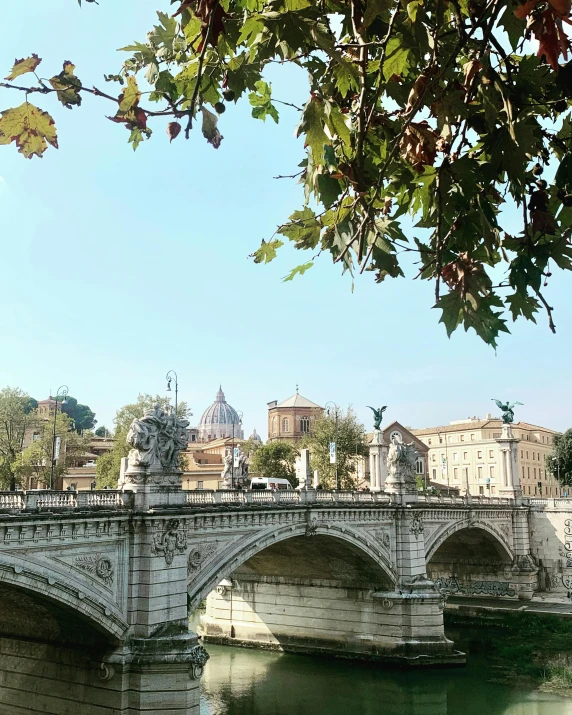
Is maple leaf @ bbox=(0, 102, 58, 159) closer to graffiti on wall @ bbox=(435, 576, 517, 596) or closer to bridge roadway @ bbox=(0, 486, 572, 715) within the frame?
bridge roadway @ bbox=(0, 486, 572, 715)

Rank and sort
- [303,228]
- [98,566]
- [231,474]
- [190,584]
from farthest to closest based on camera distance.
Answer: [231,474] < [190,584] < [98,566] < [303,228]

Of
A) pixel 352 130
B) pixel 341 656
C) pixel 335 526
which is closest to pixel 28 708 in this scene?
pixel 335 526

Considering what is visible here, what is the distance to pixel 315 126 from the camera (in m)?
3.01

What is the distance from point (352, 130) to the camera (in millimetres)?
3391

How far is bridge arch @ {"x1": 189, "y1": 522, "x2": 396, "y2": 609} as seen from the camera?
23453 mm

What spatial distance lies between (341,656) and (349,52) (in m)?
34.7

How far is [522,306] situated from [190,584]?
20.9m

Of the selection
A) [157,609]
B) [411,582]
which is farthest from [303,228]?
[411,582]

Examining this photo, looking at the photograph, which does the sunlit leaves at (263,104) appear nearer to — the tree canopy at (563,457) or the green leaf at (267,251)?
the green leaf at (267,251)

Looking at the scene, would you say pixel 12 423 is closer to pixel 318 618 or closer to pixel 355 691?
pixel 318 618

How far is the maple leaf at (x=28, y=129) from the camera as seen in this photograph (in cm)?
391

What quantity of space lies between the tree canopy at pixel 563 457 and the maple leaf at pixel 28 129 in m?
61.7

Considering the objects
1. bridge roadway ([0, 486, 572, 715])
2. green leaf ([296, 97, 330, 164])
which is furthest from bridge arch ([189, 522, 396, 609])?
green leaf ([296, 97, 330, 164])

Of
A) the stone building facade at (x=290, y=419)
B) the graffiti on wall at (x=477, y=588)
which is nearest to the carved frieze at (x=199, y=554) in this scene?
the graffiti on wall at (x=477, y=588)
